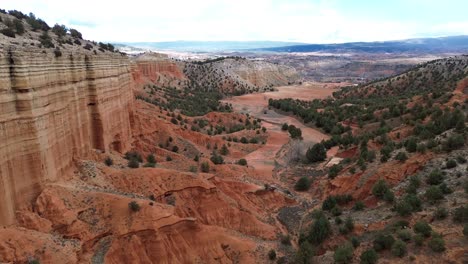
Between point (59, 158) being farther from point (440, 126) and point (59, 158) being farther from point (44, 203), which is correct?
point (440, 126)

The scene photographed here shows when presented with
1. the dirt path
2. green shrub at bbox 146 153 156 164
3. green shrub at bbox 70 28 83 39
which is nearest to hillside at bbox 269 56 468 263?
the dirt path

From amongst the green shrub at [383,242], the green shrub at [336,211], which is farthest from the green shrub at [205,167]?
the green shrub at [383,242]

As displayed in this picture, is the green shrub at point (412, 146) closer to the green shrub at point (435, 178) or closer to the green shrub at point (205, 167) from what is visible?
the green shrub at point (435, 178)

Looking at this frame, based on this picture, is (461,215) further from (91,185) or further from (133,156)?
(133,156)

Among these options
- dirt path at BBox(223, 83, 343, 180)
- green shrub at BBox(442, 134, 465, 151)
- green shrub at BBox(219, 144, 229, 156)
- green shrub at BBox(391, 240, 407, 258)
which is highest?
green shrub at BBox(442, 134, 465, 151)

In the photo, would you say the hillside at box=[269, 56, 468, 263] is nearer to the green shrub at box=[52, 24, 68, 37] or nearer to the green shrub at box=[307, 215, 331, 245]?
the green shrub at box=[307, 215, 331, 245]

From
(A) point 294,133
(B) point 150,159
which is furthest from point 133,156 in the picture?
(A) point 294,133

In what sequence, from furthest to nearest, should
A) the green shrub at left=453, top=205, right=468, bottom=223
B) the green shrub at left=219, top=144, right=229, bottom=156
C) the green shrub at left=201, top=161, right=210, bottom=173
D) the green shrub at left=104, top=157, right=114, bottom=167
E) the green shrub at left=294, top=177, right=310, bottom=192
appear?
1. the green shrub at left=219, top=144, right=229, bottom=156
2. the green shrub at left=294, top=177, right=310, bottom=192
3. the green shrub at left=201, top=161, right=210, bottom=173
4. the green shrub at left=104, top=157, right=114, bottom=167
5. the green shrub at left=453, top=205, right=468, bottom=223
